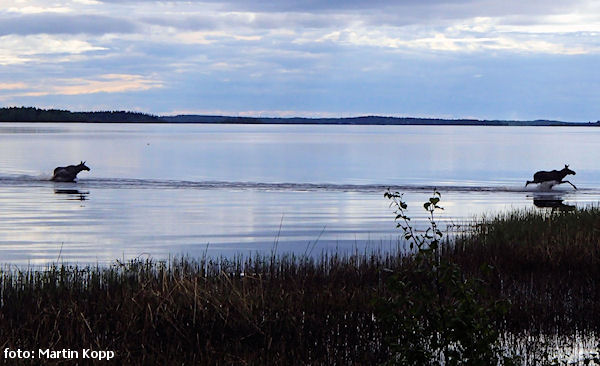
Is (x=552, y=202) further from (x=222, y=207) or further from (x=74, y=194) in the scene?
(x=74, y=194)

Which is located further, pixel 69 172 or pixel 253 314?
pixel 69 172

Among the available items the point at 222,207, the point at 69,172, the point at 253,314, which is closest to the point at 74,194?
the point at 69,172

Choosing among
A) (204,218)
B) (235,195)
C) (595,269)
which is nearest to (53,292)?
(595,269)

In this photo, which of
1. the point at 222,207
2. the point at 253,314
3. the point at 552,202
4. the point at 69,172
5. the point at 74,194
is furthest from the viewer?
the point at 69,172

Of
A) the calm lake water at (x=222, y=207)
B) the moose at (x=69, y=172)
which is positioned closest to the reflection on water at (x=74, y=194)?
the calm lake water at (x=222, y=207)

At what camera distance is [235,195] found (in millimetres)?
39719

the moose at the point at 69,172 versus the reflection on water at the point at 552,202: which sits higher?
the moose at the point at 69,172

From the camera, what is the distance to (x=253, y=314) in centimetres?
1162

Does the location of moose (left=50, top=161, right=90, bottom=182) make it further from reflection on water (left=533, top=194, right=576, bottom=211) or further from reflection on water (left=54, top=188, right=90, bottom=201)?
reflection on water (left=533, top=194, right=576, bottom=211)

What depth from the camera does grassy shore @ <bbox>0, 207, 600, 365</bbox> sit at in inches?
408

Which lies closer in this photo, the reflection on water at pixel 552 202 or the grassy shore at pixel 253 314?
the grassy shore at pixel 253 314

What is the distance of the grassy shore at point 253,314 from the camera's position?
1037cm

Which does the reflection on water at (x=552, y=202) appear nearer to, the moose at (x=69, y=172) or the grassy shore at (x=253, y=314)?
the grassy shore at (x=253, y=314)

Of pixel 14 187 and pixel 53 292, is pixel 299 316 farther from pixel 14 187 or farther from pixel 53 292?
pixel 14 187
